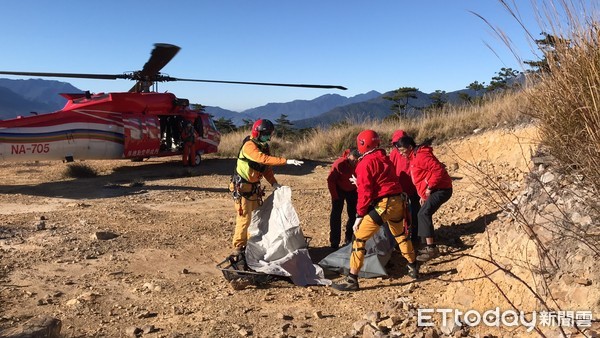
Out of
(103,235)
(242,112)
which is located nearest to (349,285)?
(103,235)

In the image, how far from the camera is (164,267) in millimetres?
5855

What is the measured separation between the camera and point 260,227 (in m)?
5.77

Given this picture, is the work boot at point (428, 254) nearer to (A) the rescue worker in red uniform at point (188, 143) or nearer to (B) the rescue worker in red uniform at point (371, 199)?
(B) the rescue worker in red uniform at point (371, 199)

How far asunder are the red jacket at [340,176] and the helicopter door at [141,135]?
354 inches

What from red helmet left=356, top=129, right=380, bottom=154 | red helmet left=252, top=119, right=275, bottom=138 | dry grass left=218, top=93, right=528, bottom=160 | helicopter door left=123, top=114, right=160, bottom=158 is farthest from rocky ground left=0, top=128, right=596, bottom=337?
dry grass left=218, top=93, right=528, bottom=160

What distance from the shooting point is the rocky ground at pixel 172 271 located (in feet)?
13.8

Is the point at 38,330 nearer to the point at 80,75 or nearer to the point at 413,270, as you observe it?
the point at 413,270

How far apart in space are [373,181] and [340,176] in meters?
1.27

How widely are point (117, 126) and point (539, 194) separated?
11.8m

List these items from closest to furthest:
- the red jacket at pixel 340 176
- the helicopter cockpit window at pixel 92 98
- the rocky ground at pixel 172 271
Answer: the rocky ground at pixel 172 271, the red jacket at pixel 340 176, the helicopter cockpit window at pixel 92 98

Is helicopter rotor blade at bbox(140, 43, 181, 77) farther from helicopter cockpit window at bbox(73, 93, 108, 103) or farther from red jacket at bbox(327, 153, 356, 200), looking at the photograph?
red jacket at bbox(327, 153, 356, 200)

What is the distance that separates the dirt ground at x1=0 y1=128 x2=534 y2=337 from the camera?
14.2 ft

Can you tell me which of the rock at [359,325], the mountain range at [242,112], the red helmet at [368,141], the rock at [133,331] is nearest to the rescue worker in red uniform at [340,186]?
the red helmet at [368,141]

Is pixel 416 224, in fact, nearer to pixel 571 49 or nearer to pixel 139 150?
pixel 571 49
